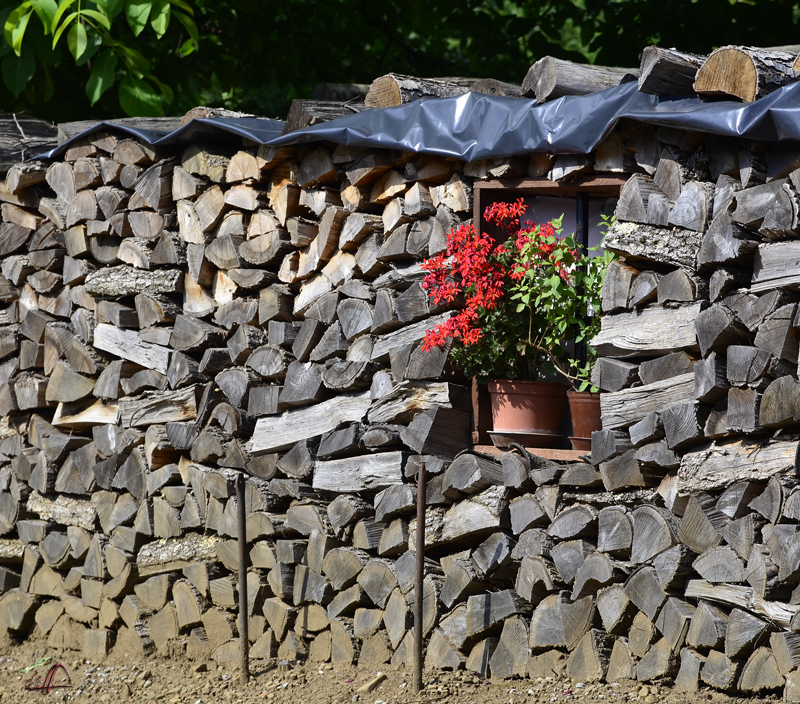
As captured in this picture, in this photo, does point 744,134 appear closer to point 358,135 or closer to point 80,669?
point 358,135

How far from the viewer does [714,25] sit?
21.5 feet

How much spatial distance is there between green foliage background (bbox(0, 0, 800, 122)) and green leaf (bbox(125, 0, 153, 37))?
0.42 metres

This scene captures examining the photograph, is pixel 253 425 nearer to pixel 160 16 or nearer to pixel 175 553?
pixel 175 553

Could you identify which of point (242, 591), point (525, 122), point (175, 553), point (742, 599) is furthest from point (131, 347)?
point (742, 599)

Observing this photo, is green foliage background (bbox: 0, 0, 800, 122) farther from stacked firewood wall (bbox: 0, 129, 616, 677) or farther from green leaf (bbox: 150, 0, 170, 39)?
stacked firewood wall (bbox: 0, 129, 616, 677)

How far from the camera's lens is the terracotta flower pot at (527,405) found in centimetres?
384

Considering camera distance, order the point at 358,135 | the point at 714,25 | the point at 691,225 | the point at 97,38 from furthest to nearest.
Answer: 1. the point at 714,25
2. the point at 97,38
3. the point at 358,135
4. the point at 691,225

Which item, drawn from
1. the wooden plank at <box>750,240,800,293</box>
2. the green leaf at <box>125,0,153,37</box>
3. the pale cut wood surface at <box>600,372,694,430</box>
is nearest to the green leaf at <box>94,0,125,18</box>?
the green leaf at <box>125,0,153,37</box>

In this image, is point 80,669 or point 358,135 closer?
point 358,135

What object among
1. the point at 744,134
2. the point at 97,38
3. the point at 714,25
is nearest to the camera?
→ the point at 744,134

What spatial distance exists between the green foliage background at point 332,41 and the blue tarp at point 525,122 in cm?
184

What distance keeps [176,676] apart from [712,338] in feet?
9.28

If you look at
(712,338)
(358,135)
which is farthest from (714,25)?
(712,338)

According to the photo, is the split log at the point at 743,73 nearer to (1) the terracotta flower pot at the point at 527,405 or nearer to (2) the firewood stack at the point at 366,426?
(2) the firewood stack at the point at 366,426
